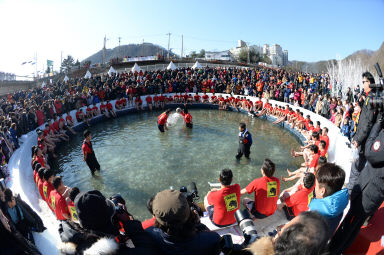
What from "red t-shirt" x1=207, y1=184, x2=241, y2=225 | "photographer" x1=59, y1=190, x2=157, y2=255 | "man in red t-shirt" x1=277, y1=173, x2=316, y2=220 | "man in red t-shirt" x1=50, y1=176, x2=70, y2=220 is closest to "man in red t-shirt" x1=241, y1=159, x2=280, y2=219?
"man in red t-shirt" x1=277, y1=173, x2=316, y2=220

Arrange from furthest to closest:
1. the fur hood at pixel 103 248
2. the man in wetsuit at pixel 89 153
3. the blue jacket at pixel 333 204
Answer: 1. the man in wetsuit at pixel 89 153
2. the blue jacket at pixel 333 204
3. the fur hood at pixel 103 248

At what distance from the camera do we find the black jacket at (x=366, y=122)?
3.65m

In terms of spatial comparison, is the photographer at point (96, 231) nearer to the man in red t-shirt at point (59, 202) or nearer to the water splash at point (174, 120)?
the man in red t-shirt at point (59, 202)

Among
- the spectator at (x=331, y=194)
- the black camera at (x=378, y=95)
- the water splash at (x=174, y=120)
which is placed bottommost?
the water splash at (x=174, y=120)

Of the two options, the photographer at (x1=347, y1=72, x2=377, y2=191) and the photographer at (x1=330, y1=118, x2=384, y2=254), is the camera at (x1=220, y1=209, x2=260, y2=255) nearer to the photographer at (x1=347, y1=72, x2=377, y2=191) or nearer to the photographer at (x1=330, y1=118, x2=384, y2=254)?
the photographer at (x1=330, y1=118, x2=384, y2=254)

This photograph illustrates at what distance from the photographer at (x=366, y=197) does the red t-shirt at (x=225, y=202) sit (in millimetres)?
1552

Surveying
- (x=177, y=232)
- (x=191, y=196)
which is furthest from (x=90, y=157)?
(x=177, y=232)

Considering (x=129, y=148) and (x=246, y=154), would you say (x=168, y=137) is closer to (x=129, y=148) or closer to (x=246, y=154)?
(x=129, y=148)

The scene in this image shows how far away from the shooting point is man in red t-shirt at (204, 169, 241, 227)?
12.9ft

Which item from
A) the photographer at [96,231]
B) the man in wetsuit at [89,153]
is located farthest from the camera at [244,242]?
the man in wetsuit at [89,153]

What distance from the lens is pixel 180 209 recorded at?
1.98 m

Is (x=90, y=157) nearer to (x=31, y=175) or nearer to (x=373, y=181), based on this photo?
(x=31, y=175)

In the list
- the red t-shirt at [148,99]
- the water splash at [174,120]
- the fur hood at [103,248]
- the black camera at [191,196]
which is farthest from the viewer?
the red t-shirt at [148,99]

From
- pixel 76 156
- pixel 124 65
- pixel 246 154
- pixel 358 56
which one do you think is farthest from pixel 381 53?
pixel 76 156
